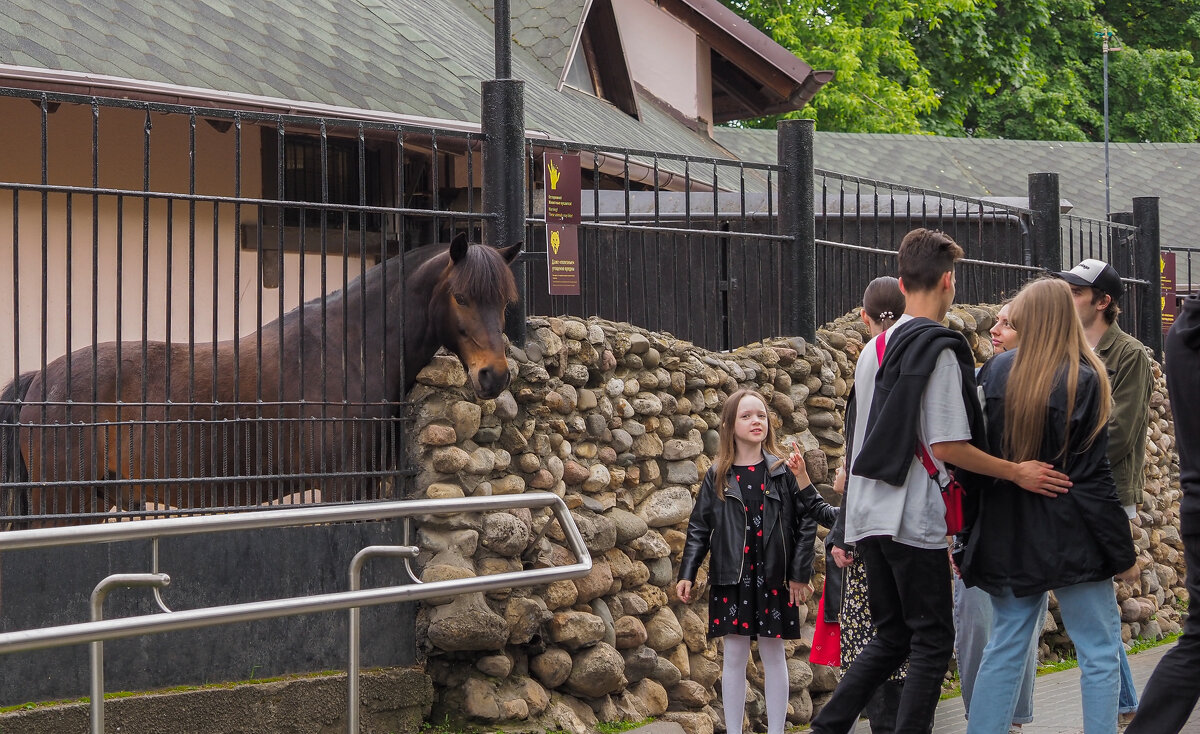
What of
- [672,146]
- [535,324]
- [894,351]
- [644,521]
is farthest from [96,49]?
[672,146]

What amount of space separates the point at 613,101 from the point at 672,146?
1244mm

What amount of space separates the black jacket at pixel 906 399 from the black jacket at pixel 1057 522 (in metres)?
0.27

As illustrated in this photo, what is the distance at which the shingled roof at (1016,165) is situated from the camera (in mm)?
25672

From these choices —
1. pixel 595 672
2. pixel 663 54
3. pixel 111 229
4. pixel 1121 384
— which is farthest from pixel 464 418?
pixel 663 54

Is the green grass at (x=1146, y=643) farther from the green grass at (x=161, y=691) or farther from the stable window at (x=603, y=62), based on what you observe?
the stable window at (x=603, y=62)

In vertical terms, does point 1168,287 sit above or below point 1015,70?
below

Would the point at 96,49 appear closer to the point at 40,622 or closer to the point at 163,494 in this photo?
the point at 163,494

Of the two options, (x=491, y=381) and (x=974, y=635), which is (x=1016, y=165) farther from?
(x=491, y=381)

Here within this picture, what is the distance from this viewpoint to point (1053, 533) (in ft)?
17.8

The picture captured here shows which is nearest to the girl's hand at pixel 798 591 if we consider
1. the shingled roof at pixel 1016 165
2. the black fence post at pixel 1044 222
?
the black fence post at pixel 1044 222

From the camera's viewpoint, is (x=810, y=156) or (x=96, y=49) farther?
(x=96, y=49)

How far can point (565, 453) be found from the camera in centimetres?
738

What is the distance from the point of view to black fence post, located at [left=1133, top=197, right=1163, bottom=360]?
1456 centimetres

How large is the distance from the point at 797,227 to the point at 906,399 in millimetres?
4145
